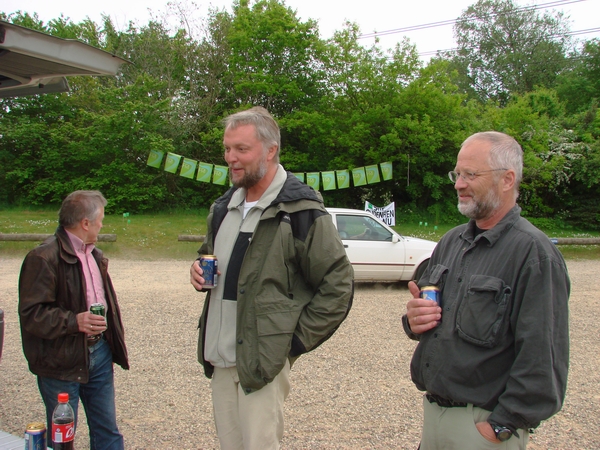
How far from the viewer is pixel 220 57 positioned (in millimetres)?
25219

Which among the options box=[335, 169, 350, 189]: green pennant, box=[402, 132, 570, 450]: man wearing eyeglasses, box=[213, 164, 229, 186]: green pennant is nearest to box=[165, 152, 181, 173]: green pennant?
box=[213, 164, 229, 186]: green pennant

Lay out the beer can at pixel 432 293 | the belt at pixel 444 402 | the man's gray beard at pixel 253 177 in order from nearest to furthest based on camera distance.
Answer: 1. the belt at pixel 444 402
2. the beer can at pixel 432 293
3. the man's gray beard at pixel 253 177

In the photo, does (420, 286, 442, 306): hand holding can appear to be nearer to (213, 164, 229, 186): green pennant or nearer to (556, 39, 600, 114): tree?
(213, 164, 229, 186): green pennant

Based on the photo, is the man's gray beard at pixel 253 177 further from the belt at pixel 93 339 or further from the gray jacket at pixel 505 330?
the belt at pixel 93 339

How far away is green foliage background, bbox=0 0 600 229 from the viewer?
21281 mm

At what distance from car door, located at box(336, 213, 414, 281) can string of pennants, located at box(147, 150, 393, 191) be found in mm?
9638

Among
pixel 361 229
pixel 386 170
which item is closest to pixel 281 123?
pixel 386 170

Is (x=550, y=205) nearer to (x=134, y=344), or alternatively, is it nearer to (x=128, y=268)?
(x=128, y=268)

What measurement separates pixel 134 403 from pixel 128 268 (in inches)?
309

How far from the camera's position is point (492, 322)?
1.96 m

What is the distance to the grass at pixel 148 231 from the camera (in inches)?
559

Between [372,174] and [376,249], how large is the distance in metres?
11.9

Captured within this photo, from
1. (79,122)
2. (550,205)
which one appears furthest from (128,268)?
(550,205)

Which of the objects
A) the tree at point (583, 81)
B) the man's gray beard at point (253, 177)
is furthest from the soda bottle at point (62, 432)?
the tree at point (583, 81)
